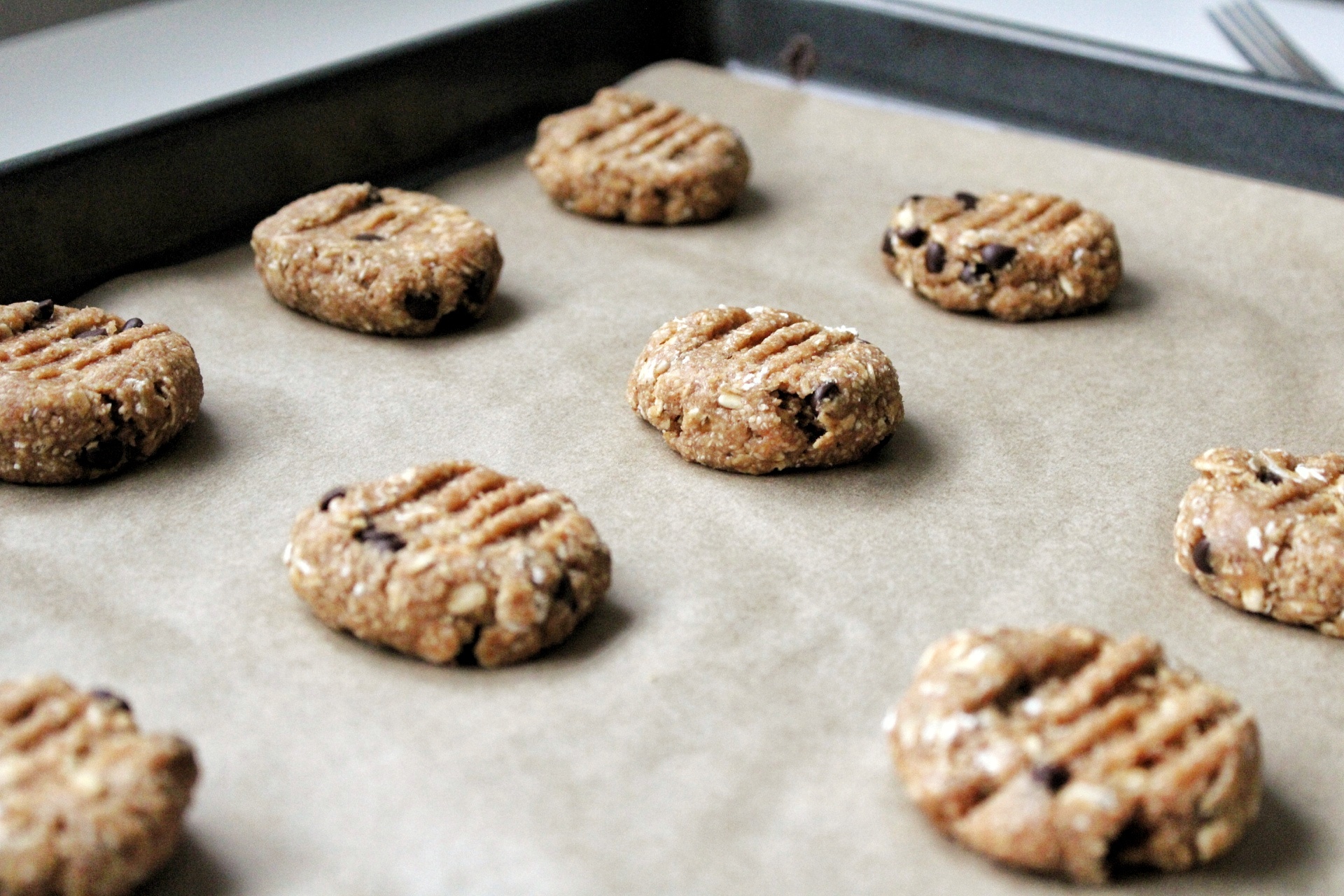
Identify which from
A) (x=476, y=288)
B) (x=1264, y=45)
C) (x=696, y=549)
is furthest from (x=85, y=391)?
(x=1264, y=45)

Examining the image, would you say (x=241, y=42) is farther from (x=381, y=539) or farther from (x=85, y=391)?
(x=381, y=539)

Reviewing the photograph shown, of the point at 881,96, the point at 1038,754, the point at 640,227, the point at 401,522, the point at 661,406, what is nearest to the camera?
the point at 1038,754

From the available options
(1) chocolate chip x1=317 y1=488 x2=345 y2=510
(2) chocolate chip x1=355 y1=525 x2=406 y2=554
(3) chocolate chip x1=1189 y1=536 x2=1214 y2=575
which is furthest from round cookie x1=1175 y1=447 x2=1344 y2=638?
(1) chocolate chip x1=317 y1=488 x2=345 y2=510

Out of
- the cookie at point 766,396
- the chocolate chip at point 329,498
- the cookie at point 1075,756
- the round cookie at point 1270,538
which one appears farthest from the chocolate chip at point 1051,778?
the chocolate chip at point 329,498

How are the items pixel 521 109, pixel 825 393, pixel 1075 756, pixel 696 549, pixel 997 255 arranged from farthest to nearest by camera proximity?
pixel 521 109, pixel 997 255, pixel 825 393, pixel 696 549, pixel 1075 756

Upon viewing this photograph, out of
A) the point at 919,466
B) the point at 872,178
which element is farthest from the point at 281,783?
the point at 872,178

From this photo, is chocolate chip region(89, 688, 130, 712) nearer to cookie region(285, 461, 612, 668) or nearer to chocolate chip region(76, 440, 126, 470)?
cookie region(285, 461, 612, 668)

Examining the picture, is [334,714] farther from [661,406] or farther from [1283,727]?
[1283,727]
